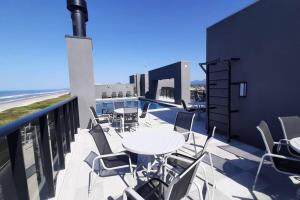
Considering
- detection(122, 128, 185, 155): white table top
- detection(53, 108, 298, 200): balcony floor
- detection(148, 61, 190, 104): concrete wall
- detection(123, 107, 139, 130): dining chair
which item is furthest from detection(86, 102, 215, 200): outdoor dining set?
detection(148, 61, 190, 104): concrete wall

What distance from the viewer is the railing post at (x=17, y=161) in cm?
125

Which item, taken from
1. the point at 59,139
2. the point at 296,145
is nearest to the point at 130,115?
the point at 59,139

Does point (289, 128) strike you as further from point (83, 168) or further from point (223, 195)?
point (83, 168)

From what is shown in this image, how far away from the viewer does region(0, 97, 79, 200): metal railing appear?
1.26 m

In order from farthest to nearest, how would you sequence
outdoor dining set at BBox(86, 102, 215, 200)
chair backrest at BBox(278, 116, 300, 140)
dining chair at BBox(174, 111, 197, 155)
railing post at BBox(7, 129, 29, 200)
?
dining chair at BBox(174, 111, 197, 155)
chair backrest at BBox(278, 116, 300, 140)
outdoor dining set at BBox(86, 102, 215, 200)
railing post at BBox(7, 129, 29, 200)

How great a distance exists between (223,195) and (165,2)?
962cm

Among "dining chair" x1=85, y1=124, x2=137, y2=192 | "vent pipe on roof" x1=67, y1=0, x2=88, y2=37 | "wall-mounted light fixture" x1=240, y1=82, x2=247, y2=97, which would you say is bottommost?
"dining chair" x1=85, y1=124, x2=137, y2=192

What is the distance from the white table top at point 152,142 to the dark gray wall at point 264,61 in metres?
2.36

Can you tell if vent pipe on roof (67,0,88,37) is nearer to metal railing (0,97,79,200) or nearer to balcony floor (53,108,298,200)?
metal railing (0,97,79,200)

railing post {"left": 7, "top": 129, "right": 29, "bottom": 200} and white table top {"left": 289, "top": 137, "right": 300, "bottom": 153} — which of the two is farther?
white table top {"left": 289, "top": 137, "right": 300, "bottom": 153}

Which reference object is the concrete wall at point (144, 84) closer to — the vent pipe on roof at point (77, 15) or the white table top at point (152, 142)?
the vent pipe on roof at point (77, 15)

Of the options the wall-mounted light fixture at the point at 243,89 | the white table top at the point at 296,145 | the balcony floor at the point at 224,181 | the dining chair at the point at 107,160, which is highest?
the wall-mounted light fixture at the point at 243,89

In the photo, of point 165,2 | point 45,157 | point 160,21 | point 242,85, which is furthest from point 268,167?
point 160,21

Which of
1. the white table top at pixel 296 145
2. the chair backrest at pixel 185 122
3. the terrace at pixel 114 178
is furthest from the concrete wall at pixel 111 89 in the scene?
the white table top at pixel 296 145
